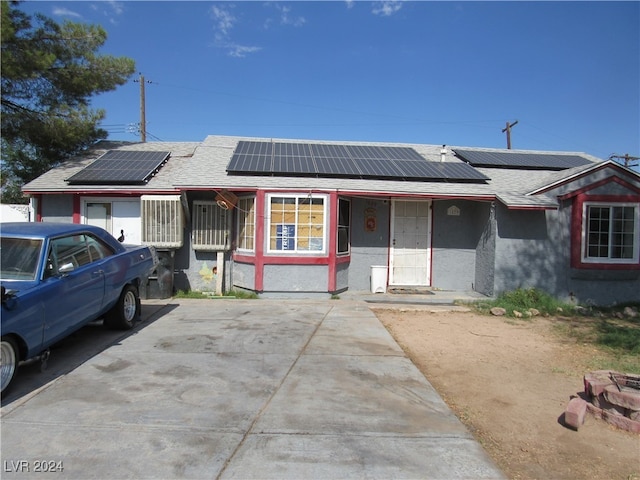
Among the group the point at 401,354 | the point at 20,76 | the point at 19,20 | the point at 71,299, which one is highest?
the point at 19,20

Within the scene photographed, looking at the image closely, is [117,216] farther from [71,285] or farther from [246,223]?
[71,285]

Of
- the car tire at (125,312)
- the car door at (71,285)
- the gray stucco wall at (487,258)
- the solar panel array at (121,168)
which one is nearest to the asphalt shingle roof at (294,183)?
the solar panel array at (121,168)

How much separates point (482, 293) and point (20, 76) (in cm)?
1311

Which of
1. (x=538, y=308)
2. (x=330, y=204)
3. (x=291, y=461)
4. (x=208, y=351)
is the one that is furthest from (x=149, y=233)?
(x=538, y=308)

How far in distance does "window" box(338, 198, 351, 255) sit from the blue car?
17.1 ft

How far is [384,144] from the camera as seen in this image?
14922mm

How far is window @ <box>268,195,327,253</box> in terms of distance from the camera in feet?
34.0

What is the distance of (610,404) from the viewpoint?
441 centimetres

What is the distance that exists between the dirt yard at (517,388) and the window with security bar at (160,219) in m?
5.24

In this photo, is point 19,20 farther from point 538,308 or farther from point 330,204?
point 538,308

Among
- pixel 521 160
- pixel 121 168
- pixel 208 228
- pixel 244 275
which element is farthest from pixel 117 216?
pixel 521 160

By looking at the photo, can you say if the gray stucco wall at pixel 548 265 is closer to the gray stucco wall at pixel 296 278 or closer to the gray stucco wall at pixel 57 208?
the gray stucco wall at pixel 296 278

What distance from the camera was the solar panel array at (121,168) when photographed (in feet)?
34.9

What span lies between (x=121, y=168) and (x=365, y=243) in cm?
665
